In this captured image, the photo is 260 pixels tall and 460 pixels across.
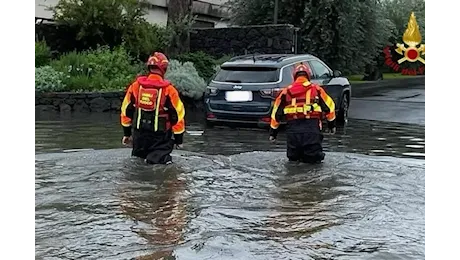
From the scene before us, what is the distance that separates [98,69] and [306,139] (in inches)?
416

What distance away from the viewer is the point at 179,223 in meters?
5.56

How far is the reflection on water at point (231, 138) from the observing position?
10469 millimetres

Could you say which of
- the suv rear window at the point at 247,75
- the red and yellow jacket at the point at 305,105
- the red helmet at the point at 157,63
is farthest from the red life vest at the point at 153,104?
the suv rear window at the point at 247,75

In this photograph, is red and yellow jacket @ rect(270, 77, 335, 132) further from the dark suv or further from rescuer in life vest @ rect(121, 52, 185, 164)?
the dark suv

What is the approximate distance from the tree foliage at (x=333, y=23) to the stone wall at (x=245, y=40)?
2.57m

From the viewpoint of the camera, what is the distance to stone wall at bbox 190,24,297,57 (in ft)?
67.1

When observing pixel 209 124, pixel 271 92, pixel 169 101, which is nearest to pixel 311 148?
pixel 169 101

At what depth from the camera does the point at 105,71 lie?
58.2 ft

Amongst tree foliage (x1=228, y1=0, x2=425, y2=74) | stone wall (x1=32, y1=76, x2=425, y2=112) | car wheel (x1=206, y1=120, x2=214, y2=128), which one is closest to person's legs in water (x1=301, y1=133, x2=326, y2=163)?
A: car wheel (x1=206, y1=120, x2=214, y2=128)

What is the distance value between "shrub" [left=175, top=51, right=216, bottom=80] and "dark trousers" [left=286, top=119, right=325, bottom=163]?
10438 millimetres

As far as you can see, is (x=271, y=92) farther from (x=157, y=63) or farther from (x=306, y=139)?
(x=157, y=63)

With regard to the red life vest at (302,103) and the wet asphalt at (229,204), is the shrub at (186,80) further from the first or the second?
the red life vest at (302,103)
